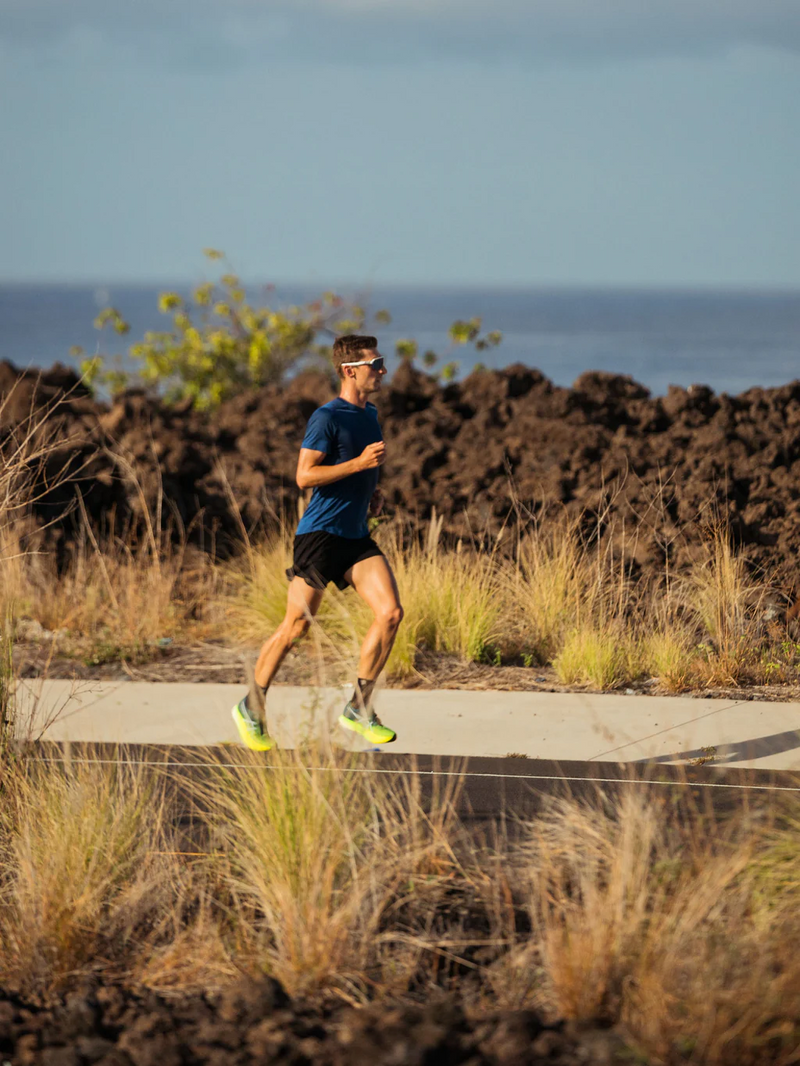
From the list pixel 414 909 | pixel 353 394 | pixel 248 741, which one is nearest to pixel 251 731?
pixel 248 741

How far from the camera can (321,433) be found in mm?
6742

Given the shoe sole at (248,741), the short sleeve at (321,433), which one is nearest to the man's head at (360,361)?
the short sleeve at (321,433)

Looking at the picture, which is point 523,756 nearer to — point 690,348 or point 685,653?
point 685,653

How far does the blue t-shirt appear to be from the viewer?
6.79 meters

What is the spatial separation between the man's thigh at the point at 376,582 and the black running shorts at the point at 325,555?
4 cm

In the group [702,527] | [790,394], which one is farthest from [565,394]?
[702,527]

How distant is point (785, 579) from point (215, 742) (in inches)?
196

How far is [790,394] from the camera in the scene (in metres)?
14.0

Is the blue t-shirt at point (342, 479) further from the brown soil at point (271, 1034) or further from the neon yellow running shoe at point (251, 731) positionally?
the brown soil at point (271, 1034)

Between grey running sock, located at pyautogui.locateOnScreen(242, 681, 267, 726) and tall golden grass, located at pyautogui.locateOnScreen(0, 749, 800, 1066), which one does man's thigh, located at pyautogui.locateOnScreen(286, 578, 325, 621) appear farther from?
tall golden grass, located at pyautogui.locateOnScreen(0, 749, 800, 1066)

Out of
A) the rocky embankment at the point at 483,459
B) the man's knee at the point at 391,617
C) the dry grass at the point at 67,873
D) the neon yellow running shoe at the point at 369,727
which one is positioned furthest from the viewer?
the rocky embankment at the point at 483,459

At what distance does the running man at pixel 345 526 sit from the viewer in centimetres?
671

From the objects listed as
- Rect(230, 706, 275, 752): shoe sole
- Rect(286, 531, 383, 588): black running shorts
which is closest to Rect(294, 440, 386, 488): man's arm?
Rect(286, 531, 383, 588): black running shorts

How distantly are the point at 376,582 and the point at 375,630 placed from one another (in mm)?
269
